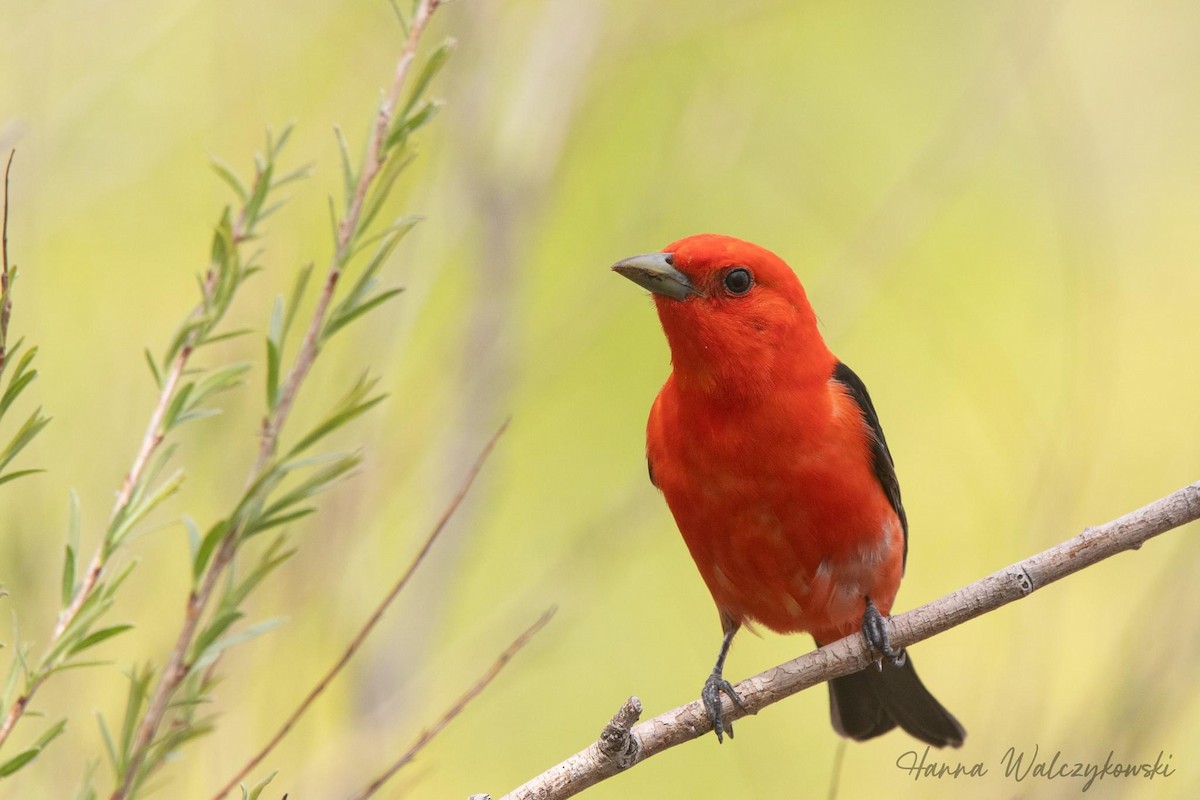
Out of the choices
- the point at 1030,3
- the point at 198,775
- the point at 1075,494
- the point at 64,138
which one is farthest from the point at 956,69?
the point at 198,775

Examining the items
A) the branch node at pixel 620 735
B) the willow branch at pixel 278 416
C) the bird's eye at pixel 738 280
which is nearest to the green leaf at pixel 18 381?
the willow branch at pixel 278 416

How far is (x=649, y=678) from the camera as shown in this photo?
7.31 m

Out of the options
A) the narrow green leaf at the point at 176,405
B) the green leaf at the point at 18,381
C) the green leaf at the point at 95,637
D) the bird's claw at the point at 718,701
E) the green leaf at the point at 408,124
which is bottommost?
the green leaf at the point at 95,637

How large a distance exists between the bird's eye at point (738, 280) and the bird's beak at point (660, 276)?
0.32 feet

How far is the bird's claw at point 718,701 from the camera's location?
9.33 ft

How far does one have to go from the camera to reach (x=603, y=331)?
586cm

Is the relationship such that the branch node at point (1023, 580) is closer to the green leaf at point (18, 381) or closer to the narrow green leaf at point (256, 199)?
the narrow green leaf at point (256, 199)

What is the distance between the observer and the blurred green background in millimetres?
3752

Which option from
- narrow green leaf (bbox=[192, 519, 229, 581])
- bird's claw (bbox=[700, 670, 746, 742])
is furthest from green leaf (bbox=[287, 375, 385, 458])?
bird's claw (bbox=[700, 670, 746, 742])

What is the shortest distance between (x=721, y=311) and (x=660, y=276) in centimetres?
23

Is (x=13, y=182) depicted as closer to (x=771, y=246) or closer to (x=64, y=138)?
(x=64, y=138)

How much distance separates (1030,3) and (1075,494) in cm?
280

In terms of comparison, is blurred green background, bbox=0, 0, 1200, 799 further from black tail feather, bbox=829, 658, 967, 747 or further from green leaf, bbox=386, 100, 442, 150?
green leaf, bbox=386, 100, 442, 150

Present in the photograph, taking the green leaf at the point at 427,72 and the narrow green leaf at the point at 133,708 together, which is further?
the green leaf at the point at 427,72
